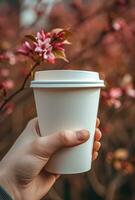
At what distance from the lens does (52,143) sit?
1.23 m

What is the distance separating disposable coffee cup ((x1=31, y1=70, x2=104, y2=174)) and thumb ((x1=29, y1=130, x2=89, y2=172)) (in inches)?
1.1

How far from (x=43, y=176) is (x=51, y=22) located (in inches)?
97.1

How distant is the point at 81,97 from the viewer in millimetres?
1225

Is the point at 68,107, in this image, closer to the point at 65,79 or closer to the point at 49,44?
the point at 65,79

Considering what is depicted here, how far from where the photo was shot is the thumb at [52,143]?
122 centimetres

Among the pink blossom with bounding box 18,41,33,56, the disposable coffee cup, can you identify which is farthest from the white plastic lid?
the pink blossom with bounding box 18,41,33,56

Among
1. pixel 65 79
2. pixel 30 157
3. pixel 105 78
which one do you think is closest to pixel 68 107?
pixel 65 79

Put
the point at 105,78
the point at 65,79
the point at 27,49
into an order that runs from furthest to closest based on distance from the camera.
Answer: the point at 105,78
the point at 27,49
the point at 65,79

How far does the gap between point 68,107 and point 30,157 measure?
20 centimetres

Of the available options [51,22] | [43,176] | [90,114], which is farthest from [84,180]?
[90,114]

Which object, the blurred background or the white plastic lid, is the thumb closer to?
the white plastic lid

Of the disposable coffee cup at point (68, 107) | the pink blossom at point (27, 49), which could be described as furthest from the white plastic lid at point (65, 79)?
the pink blossom at point (27, 49)

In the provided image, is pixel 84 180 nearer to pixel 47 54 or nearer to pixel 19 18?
pixel 19 18

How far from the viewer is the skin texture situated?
1.23 m
